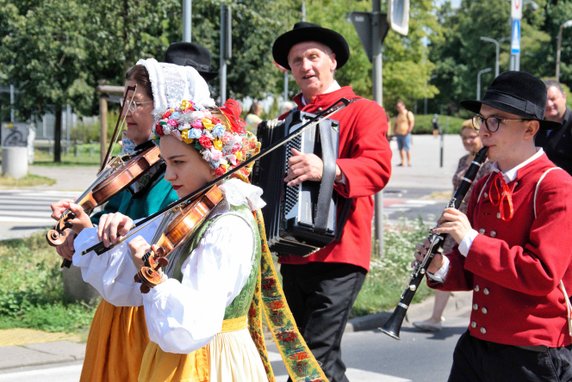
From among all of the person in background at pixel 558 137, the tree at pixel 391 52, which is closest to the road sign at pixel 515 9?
the person in background at pixel 558 137

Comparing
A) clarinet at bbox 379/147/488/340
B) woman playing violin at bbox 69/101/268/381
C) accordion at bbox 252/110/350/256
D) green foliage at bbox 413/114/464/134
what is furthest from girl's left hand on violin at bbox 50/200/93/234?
green foliage at bbox 413/114/464/134

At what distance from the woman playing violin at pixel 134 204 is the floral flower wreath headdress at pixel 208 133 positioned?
18.3 inches

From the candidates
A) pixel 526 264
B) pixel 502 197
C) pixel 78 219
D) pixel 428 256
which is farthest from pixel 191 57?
pixel 526 264

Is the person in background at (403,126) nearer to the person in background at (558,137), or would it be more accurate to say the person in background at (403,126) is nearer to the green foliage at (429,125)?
the person in background at (558,137)

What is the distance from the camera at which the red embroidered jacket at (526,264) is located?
3.53m

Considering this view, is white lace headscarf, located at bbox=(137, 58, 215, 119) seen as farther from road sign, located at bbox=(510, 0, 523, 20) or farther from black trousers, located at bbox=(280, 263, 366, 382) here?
road sign, located at bbox=(510, 0, 523, 20)

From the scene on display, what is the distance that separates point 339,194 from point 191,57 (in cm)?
126

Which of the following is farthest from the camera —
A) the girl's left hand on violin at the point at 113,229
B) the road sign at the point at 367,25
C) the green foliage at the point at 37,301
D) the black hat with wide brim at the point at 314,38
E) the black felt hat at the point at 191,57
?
the road sign at the point at 367,25

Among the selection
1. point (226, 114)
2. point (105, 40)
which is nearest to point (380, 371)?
point (226, 114)

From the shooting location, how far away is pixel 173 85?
168 inches

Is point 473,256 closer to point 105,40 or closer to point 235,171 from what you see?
point 235,171

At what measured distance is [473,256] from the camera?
11.9 feet

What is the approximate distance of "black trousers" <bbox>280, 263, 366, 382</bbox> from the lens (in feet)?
15.9

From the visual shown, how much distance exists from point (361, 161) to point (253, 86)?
28732mm
